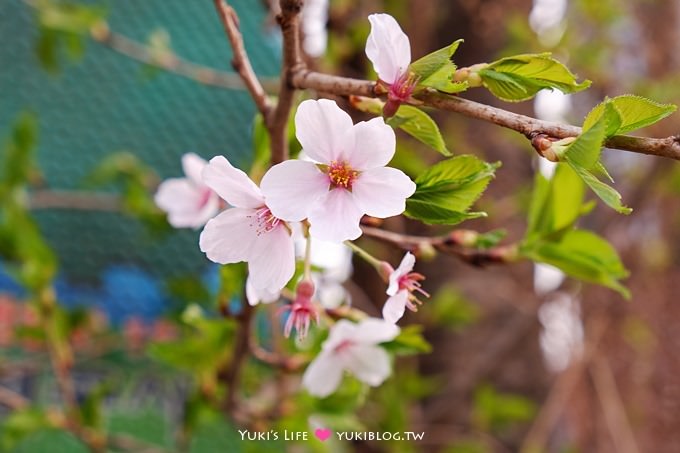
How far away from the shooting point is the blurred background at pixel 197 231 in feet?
3.19

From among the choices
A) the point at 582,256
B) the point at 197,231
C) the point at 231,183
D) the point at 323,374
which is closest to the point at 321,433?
the point at 323,374

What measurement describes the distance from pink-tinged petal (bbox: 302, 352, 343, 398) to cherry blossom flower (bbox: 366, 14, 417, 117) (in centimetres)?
22

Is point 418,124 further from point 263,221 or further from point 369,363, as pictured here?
point 369,363

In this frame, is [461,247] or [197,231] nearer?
[461,247]

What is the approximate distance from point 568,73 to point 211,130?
956mm

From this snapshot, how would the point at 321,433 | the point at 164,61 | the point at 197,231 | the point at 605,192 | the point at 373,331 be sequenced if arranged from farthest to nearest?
the point at 197,231, the point at 164,61, the point at 321,433, the point at 373,331, the point at 605,192

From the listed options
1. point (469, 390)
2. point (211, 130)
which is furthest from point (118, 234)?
point (469, 390)

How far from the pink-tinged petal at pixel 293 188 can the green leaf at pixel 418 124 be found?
0.05m

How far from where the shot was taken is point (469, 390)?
1139 millimetres

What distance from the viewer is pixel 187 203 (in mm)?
498

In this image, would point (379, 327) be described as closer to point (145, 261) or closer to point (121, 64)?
point (145, 261)

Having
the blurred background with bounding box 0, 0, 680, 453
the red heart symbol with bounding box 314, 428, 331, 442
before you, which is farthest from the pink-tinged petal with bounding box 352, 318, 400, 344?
the blurred background with bounding box 0, 0, 680, 453

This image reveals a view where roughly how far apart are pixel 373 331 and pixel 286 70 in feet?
0.59

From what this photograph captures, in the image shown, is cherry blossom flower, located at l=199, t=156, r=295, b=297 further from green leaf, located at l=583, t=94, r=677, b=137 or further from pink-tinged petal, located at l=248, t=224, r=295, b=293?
green leaf, located at l=583, t=94, r=677, b=137
